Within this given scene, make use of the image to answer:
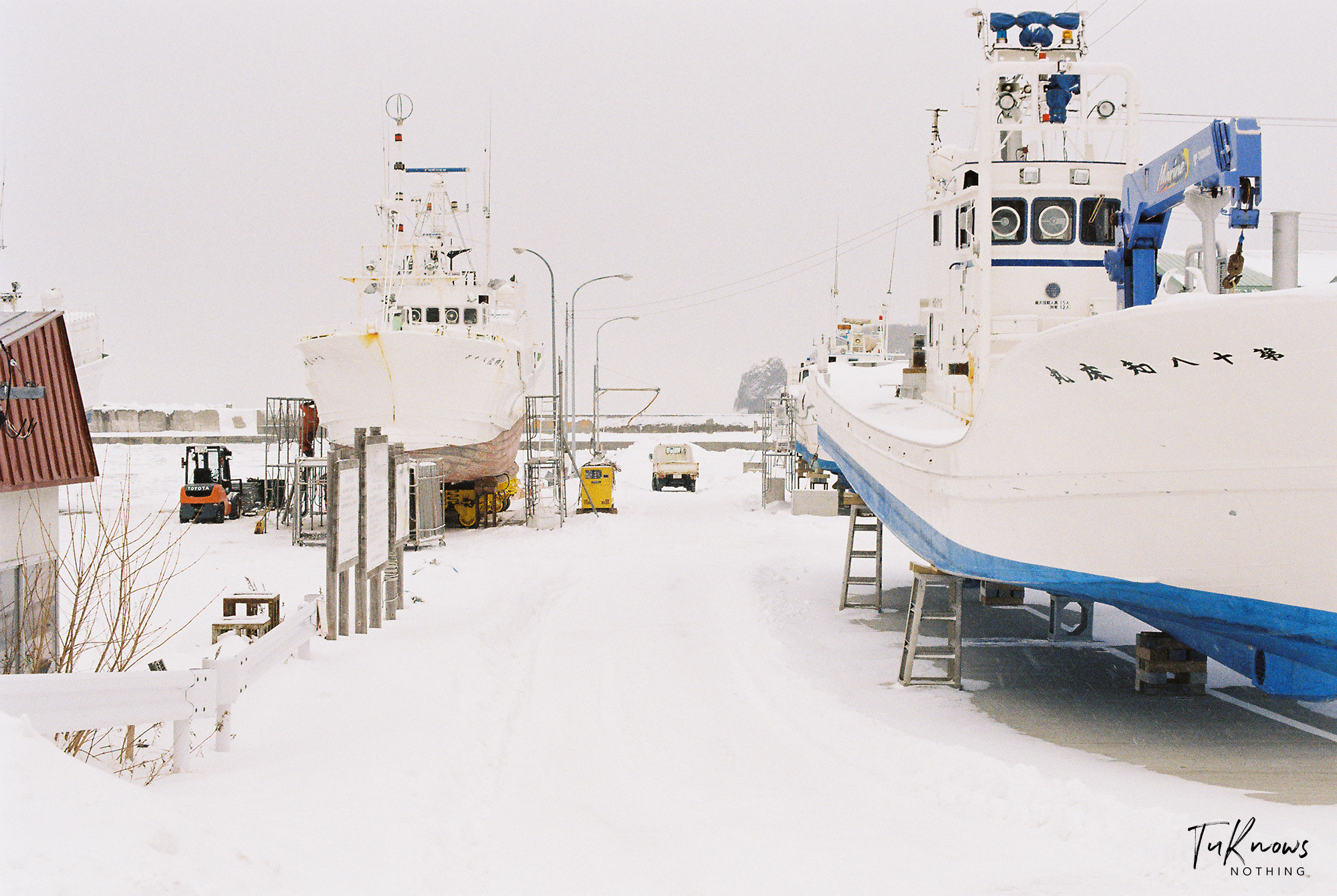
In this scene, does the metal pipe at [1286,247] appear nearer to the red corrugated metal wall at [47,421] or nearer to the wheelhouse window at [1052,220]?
the wheelhouse window at [1052,220]

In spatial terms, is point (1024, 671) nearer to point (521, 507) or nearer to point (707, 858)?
point (707, 858)

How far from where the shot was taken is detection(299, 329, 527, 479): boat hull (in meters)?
24.5

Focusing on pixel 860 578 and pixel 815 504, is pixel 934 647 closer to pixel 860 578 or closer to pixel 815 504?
pixel 860 578

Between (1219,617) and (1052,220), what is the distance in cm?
614

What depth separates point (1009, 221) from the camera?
482 inches

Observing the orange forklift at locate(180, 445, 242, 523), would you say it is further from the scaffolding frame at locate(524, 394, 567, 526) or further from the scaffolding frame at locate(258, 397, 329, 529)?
the scaffolding frame at locate(524, 394, 567, 526)

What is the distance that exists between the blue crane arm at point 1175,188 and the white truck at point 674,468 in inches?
1043

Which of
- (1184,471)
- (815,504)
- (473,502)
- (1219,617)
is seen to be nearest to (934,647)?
(1219,617)

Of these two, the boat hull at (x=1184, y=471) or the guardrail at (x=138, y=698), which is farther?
the boat hull at (x=1184, y=471)

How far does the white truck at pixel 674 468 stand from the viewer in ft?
120

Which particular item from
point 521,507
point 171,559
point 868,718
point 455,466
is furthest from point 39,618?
point 521,507

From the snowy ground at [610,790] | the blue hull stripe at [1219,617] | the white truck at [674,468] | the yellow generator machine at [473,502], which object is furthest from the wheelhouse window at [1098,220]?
the white truck at [674,468]

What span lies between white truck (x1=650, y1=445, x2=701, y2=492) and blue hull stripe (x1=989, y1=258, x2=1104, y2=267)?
24.5 metres

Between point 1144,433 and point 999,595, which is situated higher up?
point 1144,433
